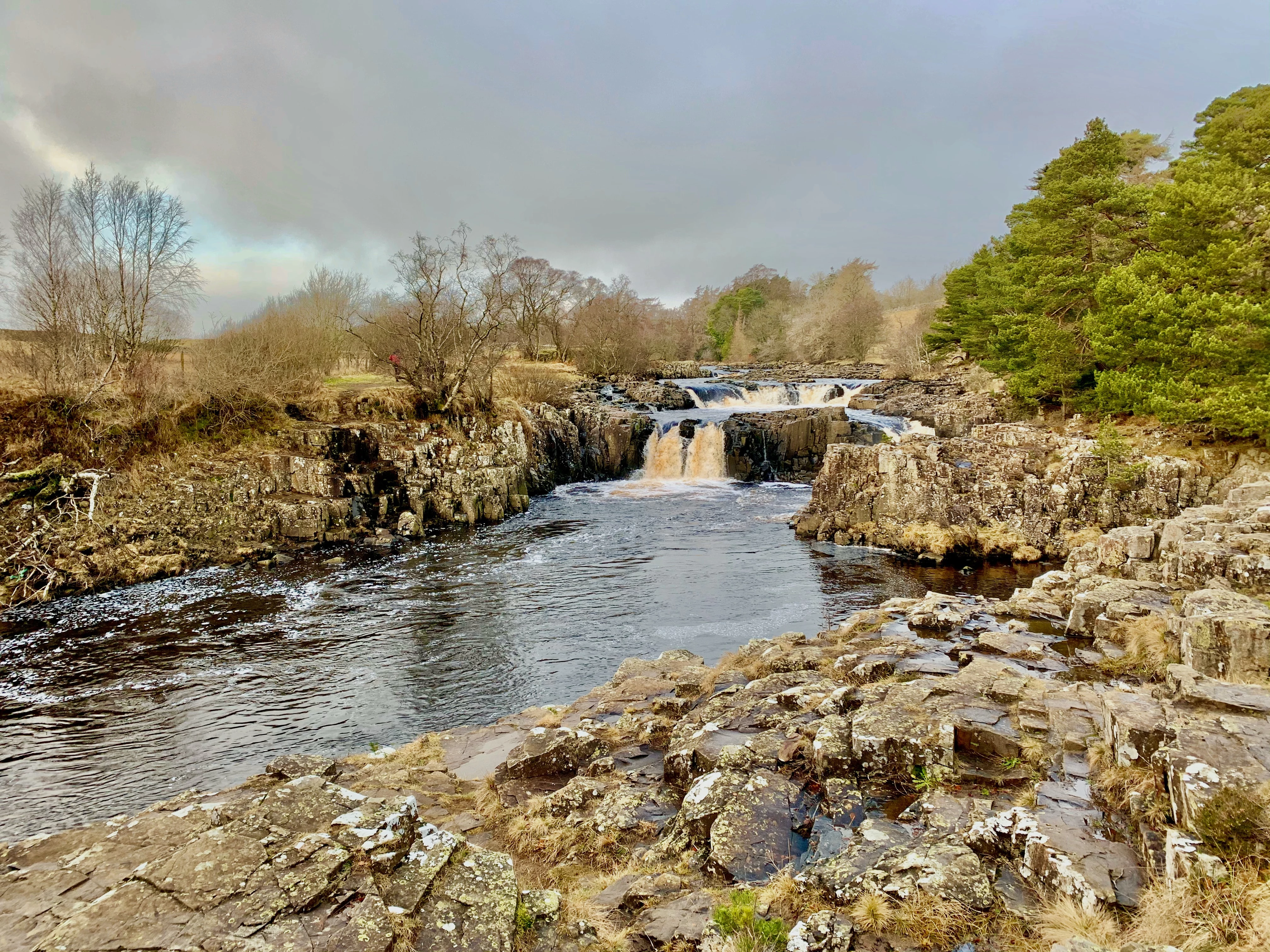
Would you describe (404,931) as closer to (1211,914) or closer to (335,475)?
(1211,914)

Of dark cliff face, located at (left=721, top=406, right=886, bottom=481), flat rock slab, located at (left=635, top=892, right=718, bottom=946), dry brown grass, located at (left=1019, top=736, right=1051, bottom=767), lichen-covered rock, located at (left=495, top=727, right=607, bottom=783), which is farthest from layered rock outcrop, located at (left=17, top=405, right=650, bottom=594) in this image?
dry brown grass, located at (left=1019, top=736, right=1051, bottom=767)

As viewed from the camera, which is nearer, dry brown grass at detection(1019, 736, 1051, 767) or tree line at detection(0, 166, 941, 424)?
dry brown grass at detection(1019, 736, 1051, 767)

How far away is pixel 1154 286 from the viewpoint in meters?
18.5

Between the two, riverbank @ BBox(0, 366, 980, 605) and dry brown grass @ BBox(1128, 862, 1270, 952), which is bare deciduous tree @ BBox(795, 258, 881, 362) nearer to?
riverbank @ BBox(0, 366, 980, 605)

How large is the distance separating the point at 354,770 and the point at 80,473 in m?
16.1

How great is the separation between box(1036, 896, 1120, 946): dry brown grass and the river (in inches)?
324

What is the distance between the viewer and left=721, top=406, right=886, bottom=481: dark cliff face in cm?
3092

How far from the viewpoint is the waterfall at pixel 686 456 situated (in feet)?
105

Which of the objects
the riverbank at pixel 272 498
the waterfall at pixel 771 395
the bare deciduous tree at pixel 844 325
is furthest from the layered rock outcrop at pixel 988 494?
the bare deciduous tree at pixel 844 325

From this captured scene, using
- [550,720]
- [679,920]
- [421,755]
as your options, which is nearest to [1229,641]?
[679,920]

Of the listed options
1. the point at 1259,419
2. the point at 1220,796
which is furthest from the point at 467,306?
the point at 1220,796

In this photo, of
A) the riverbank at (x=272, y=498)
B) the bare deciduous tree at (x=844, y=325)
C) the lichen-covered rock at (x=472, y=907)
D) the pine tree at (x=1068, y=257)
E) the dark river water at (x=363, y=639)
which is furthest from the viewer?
the bare deciduous tree at (x=844, y=325)

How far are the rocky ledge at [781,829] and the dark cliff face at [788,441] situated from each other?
22343 mm

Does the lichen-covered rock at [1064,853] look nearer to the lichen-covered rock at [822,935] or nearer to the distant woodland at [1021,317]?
the lichen-covered rock at [822,935]
